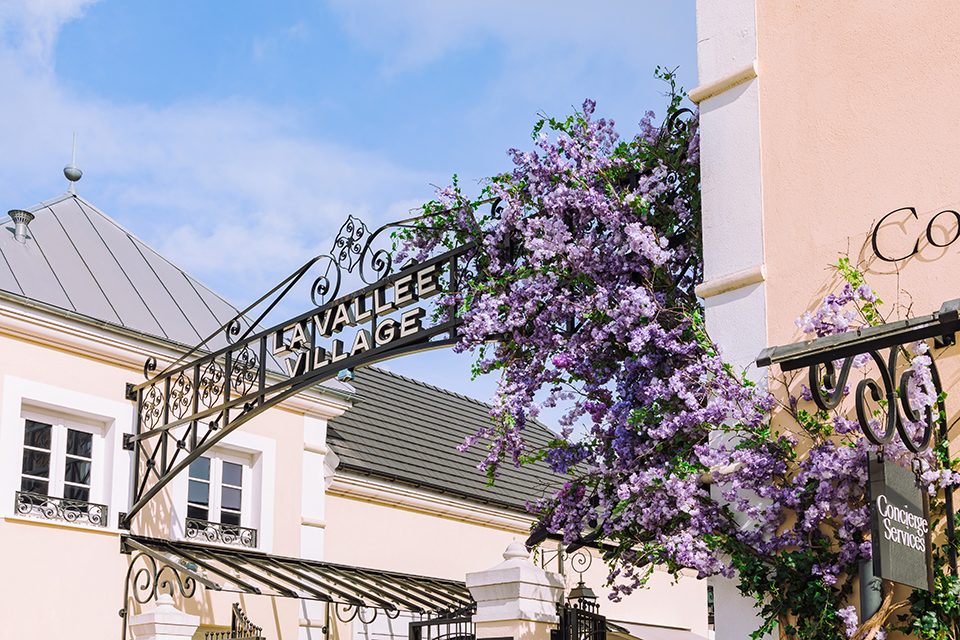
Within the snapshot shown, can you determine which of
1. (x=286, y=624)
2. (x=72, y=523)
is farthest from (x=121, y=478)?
(x=286, y=624)

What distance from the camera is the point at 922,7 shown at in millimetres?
6727

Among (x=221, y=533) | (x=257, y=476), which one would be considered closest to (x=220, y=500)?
(x=221, y=533)

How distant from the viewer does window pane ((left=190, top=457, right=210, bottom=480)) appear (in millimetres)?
13266

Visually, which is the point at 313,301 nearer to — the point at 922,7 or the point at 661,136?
the point at 661,136

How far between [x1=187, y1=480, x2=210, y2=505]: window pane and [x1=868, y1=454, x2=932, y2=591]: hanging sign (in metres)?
8.94

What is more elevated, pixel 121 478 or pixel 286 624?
pixel 121 478

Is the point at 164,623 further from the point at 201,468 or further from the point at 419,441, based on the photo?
the point at 419,441

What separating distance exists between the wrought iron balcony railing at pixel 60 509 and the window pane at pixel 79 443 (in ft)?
1.72

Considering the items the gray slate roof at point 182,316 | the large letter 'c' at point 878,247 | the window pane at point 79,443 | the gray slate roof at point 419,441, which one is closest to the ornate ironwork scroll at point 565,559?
the gray slate roof at point 182,316

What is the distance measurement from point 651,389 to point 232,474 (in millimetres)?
7746

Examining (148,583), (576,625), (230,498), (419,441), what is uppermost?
(419,441)

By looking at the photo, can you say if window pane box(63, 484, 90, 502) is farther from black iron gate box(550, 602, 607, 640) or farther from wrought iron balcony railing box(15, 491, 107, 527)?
black iron gate box(550, 602, 607, 640)

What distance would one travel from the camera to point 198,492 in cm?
1325

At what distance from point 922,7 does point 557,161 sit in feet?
8.31
